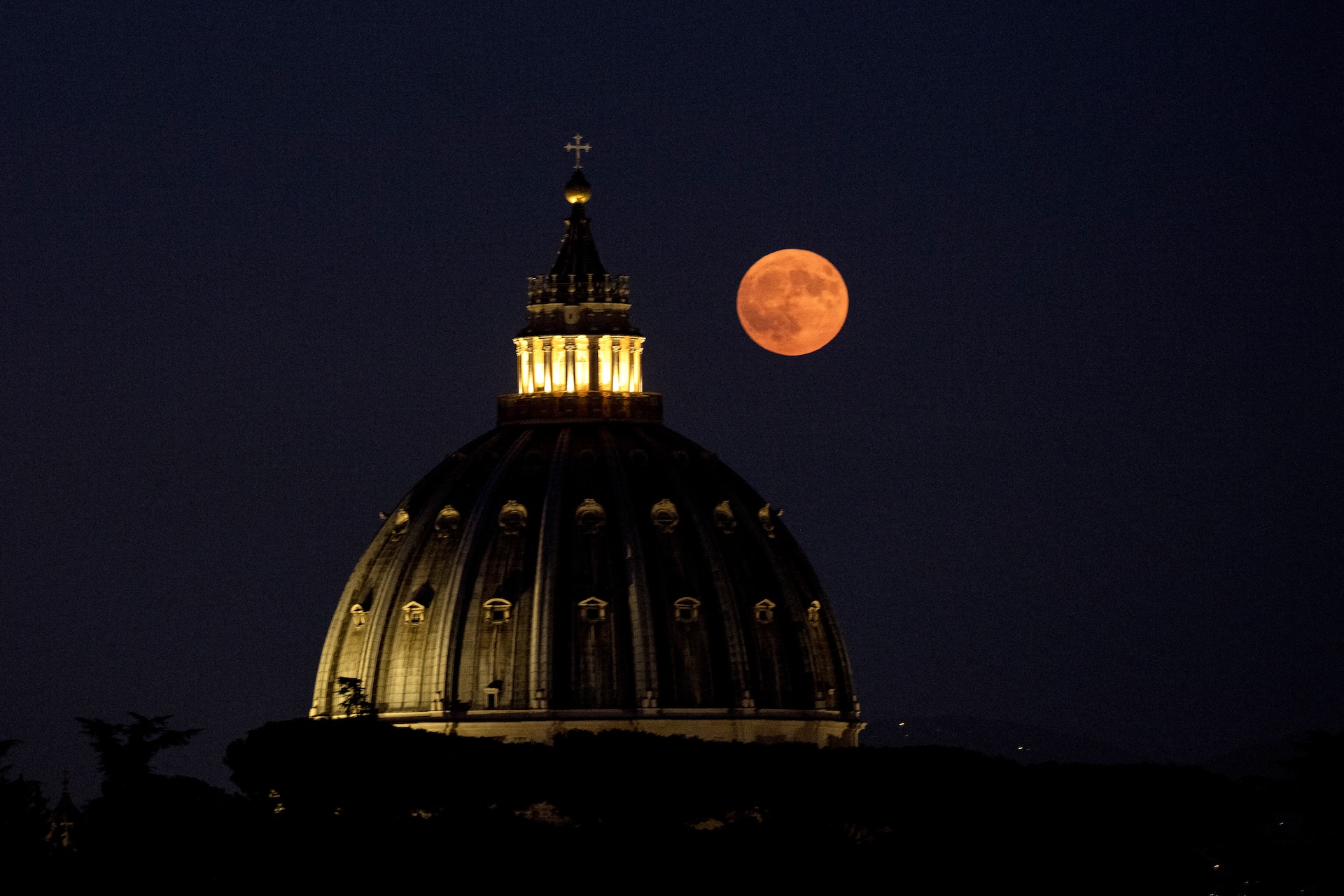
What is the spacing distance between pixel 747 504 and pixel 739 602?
196 inches

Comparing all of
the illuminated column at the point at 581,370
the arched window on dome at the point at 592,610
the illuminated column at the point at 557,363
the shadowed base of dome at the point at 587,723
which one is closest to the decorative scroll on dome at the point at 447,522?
the arched window on dome at the point at 592,610

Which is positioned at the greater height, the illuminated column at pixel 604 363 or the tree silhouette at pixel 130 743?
the illuminated column at pixel 604 363

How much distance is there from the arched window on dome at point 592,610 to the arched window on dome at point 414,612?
5455 mm

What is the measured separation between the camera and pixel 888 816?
78500mm

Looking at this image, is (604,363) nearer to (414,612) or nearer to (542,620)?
(542,620)

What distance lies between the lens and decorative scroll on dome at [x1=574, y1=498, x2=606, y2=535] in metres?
109

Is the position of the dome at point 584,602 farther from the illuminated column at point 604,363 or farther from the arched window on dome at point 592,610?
the illuminated column at point 604,363

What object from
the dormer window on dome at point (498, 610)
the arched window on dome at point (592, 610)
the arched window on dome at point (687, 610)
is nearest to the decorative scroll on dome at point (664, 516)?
the arched window on dome at point (687, 610)

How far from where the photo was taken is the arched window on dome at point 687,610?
108 meters

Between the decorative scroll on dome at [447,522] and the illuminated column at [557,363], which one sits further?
the illuminated column at [557,363]

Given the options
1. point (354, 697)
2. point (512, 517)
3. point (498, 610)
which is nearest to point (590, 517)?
point (512, 517)

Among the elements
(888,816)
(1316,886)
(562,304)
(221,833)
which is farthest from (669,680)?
(1316,886)

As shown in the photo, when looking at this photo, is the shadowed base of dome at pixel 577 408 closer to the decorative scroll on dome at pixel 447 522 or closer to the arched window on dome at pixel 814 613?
the decorative scroll on dome at pixel 447 522

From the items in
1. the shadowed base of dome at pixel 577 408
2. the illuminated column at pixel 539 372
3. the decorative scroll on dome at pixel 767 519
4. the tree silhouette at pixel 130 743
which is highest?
the illuminated column at pixel 539 372
